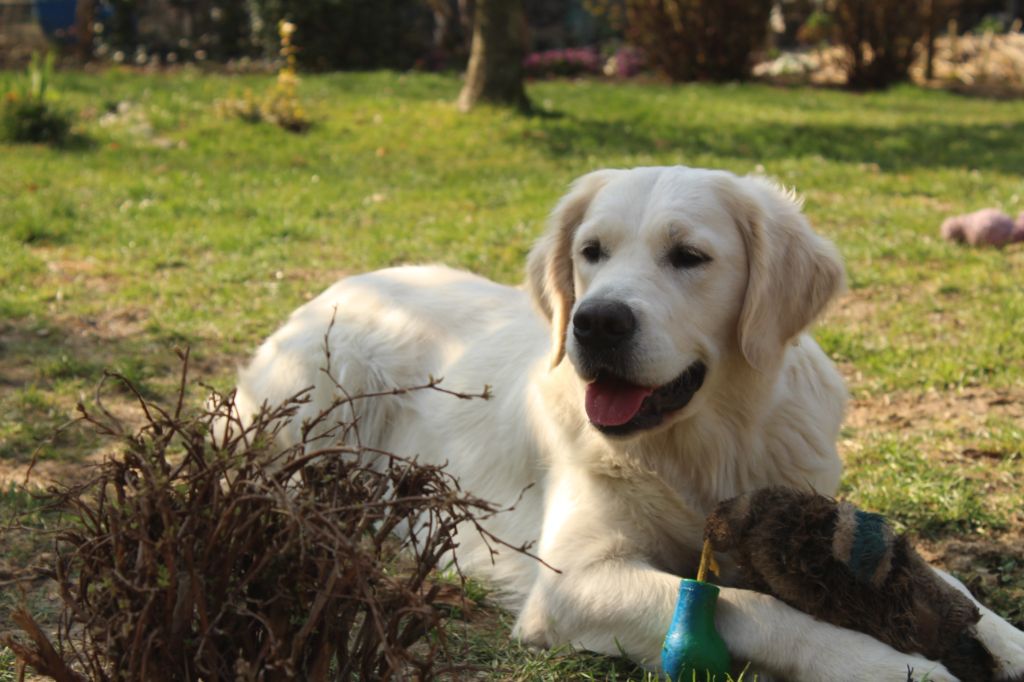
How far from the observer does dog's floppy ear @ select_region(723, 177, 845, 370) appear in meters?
3.44

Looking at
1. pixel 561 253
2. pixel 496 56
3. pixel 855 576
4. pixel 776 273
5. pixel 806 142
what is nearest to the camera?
pixel 855 576

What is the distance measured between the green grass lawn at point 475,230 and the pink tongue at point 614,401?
70 cm

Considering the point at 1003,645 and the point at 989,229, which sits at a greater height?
the point at 989,229

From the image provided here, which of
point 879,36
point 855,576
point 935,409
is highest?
point 879,36

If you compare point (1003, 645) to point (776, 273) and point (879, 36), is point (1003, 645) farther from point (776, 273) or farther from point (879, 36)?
point (879, 36)

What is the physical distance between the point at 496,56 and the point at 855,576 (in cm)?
1084

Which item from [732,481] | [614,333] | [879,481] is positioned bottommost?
[879,481]

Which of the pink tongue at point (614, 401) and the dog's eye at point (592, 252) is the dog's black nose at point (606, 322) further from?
the dog's eye at point (592, 252)

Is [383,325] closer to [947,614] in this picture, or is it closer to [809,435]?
[809,435]

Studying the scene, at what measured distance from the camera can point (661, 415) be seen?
335 centimetres

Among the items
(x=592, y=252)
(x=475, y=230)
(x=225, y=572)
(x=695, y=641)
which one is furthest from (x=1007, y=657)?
(x=475, y=230)

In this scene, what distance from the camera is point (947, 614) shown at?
300cm

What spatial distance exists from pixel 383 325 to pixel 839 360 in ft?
7.94

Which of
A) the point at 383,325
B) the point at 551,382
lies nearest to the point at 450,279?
the point at 383,325
